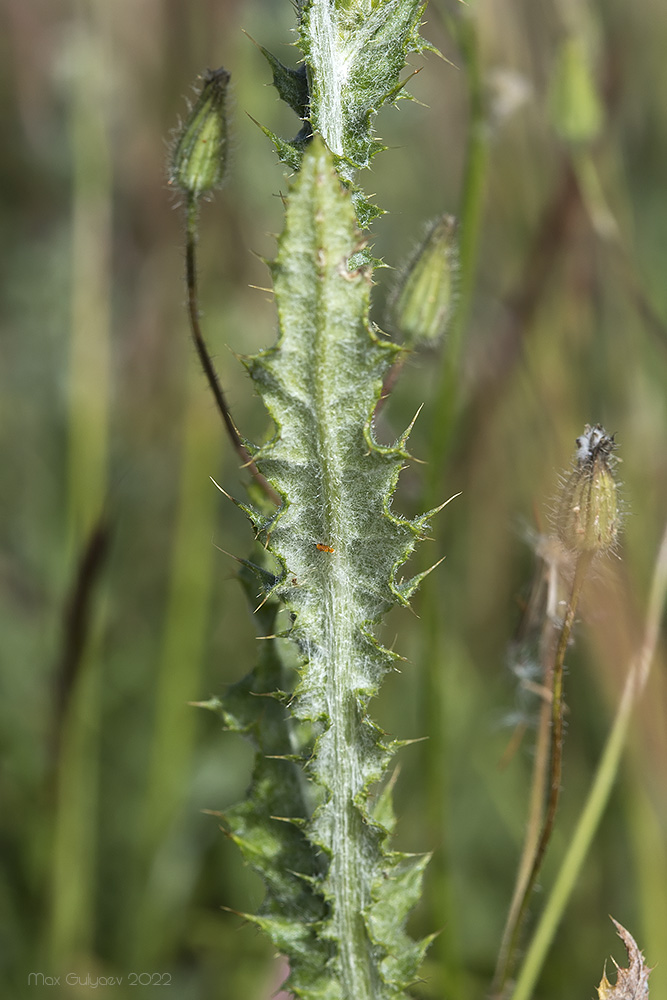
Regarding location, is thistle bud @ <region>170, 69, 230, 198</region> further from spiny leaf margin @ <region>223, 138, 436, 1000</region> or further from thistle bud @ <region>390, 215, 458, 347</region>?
spiny leaf margin @ <region>223, 138, 436, 1000</region>

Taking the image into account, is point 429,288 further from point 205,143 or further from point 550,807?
point 550,807

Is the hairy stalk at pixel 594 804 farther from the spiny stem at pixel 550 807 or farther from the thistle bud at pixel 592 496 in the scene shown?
the thistle bud at pixel 592 496

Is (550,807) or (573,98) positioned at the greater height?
(573,98)

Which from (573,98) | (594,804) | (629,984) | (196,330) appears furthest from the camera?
(573,98)

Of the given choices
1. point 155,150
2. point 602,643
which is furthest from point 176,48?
point 602,643

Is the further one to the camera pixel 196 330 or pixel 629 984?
pixel 196 330

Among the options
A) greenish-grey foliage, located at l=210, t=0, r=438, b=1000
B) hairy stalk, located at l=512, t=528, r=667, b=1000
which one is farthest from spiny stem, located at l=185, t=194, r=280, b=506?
hairy stalk, located at l=512, t=528, r=667, b=1000

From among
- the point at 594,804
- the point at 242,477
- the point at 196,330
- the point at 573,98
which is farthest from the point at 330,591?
the point at 242,477
